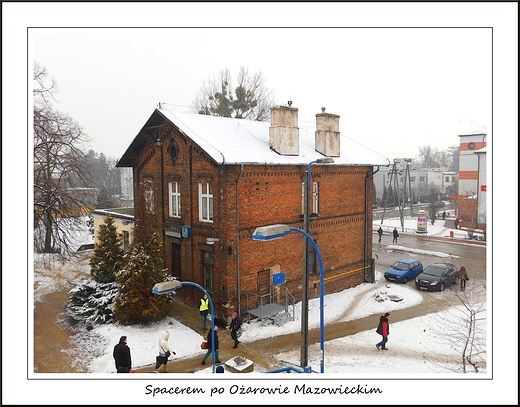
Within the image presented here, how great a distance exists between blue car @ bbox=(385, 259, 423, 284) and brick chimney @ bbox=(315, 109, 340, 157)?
7.39m

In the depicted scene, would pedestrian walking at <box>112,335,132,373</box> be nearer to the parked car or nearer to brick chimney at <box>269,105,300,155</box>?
brick chimney at <box>269,105,300,155</box>

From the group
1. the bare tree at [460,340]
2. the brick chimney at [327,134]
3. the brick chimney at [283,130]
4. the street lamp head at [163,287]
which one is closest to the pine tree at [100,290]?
the street lamp head at [163,287]

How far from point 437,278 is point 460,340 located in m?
6.75

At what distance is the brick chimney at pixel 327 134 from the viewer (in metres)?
19.9

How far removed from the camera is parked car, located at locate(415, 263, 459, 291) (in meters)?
20.3

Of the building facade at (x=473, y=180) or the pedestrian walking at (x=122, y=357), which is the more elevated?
the building facade at (x=473, y=180)

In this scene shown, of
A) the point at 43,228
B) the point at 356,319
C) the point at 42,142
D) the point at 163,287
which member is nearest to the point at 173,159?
the point at 42,142

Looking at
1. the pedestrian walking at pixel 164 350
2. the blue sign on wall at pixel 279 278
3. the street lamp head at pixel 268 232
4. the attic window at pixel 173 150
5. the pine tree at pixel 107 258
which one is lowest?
the pedestrian walking at pixel 164 350

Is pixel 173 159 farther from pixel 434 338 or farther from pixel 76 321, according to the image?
pixel 434 338

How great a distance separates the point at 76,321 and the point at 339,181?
1318cm

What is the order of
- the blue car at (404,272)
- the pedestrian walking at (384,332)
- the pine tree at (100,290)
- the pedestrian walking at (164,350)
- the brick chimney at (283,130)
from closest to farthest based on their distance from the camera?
the pedestrian walking at (164,350)
the pedestrian walking at (384,332)
the pine tree at (100,290)
the brick chimney at (283,130)
the blue car at (404,272)

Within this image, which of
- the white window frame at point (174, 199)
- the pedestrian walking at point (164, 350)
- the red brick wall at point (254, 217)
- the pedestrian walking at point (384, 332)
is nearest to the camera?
the pedestrian walking at point (164, 350)

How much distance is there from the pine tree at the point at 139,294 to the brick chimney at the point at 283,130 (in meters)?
7.21

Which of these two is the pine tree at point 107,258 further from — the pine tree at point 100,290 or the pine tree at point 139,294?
the pine tree at point 139,294
